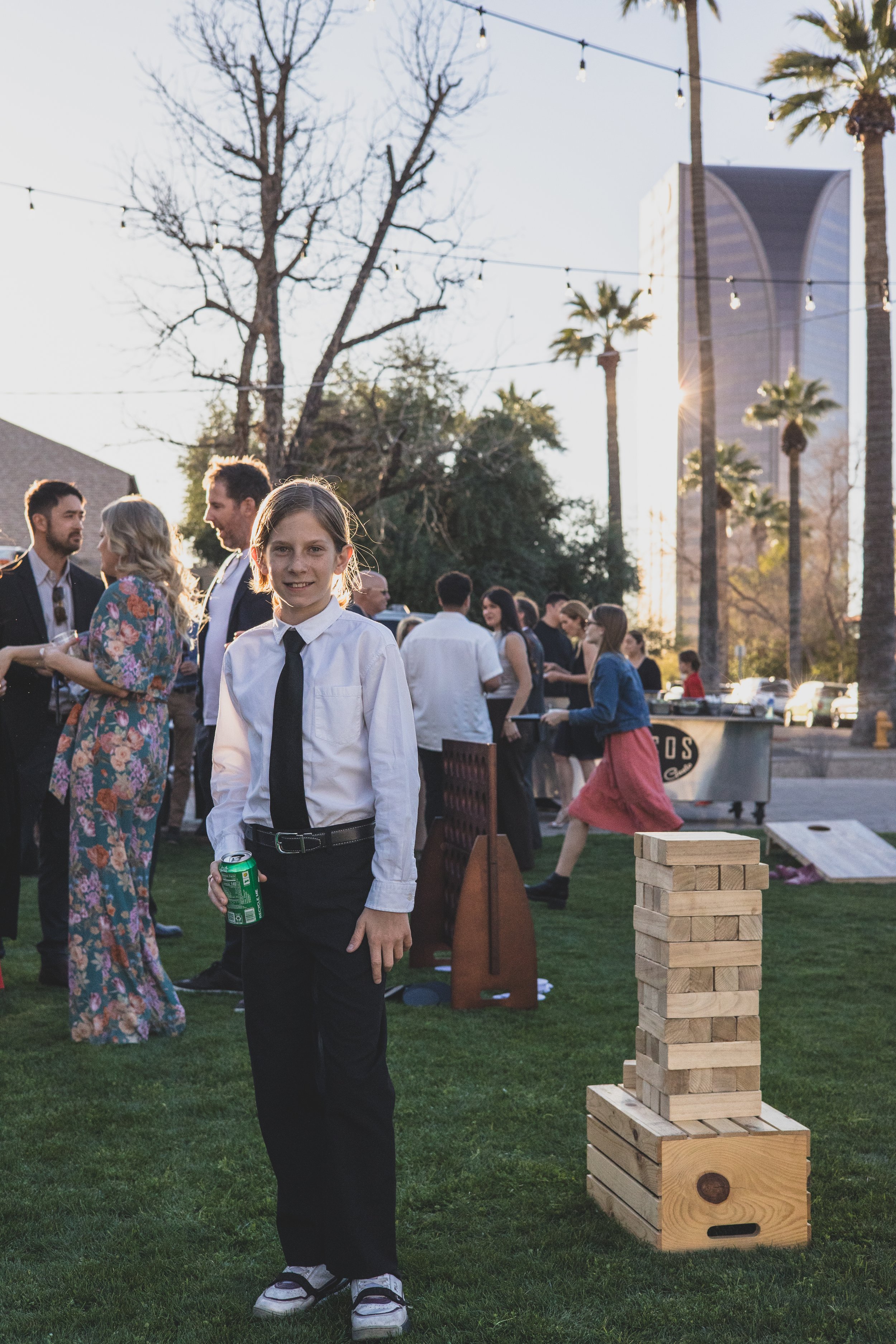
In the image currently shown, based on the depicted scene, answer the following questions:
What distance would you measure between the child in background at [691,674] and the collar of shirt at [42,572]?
→ 923cm

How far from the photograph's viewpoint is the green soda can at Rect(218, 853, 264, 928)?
2.63 metres

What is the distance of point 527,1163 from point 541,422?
92.7 ft

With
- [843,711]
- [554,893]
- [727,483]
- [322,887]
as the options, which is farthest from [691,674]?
[727,483]

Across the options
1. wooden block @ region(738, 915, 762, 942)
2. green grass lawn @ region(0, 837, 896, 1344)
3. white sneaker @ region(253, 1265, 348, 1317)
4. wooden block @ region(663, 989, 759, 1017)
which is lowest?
green grass lawn @ region(0, 837, 896, 1344)

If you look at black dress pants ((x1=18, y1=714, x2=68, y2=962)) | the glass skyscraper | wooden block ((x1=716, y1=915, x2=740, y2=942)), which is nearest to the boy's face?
wooden block ((x1=716, y1=915, x2=740, y2=942))

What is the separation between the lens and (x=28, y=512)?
559cm

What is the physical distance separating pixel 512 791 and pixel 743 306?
14807cm

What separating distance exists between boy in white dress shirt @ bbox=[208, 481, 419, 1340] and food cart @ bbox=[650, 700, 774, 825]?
913 cm

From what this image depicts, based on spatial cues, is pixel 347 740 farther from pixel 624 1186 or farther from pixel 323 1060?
pixel 624 1186

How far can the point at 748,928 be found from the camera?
3.22 meters

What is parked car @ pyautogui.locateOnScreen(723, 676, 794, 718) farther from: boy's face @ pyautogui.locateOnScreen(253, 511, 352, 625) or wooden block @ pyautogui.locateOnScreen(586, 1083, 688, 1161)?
boy's face @ pyautogui.locateOnScreen(253, 511, 352, 625)

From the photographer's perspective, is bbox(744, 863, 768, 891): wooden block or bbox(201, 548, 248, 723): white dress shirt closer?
bbox(744, 863, 768, 891): wooden block

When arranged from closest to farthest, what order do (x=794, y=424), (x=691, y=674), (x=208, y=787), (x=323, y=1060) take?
(x=323, y=1060), (x=208, y=787), (x=691, y=674), (x=794, y=424)

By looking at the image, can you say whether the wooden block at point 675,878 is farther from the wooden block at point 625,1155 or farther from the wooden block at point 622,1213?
the wooden block at point 622,1213
